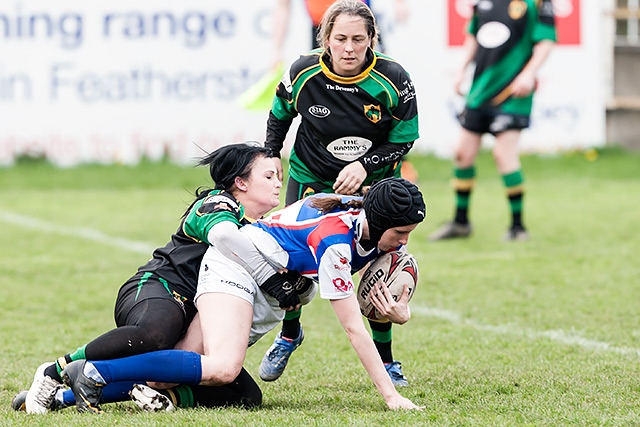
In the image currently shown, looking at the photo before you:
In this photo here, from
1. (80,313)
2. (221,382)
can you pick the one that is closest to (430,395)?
(221,382)

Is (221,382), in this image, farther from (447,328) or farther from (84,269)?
(84,269)

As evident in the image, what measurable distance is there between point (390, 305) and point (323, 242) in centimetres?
51

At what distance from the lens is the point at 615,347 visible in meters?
5.76

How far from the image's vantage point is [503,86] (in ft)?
32.9

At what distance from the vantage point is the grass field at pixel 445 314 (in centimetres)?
440

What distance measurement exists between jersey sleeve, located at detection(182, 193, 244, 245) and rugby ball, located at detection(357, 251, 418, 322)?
1.99ft

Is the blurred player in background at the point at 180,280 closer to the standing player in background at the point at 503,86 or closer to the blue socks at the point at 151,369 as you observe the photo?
the blue socks at the point at 151,369

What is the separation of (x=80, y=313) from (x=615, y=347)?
125 inches

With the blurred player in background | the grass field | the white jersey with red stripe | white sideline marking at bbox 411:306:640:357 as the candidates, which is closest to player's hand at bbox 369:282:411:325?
the white jersey with red stripe

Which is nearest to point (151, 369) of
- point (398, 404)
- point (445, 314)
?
point (398, 404)

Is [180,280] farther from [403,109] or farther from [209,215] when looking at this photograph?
[403,109]

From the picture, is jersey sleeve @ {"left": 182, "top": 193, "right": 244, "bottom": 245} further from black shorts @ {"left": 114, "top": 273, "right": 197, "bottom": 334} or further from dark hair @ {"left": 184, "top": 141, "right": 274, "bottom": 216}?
black shorts @ {"left": 114, "top": 273, "right": 197, "bottom": 334}

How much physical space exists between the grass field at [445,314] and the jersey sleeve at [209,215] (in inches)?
29.8

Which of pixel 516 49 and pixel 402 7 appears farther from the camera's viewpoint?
pixel 402 7
